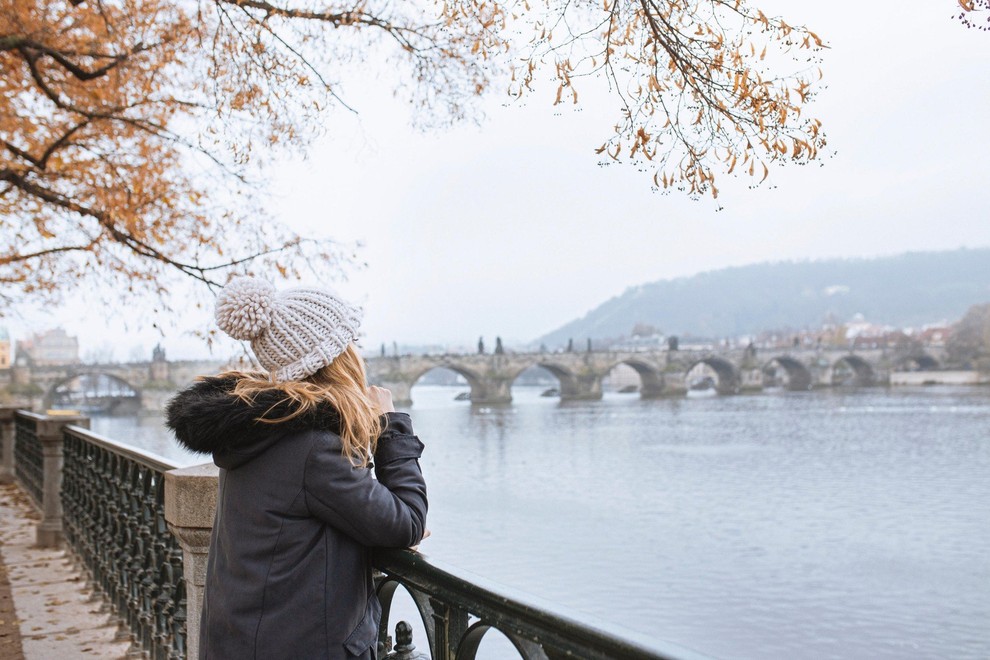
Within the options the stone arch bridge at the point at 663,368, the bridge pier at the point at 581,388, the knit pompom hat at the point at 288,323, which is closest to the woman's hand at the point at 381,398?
the knit pompom hat at the point at 288,323

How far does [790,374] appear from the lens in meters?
80.9

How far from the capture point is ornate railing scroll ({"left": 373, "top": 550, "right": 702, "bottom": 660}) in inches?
48.4

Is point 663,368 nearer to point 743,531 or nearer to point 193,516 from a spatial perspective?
point 743,531

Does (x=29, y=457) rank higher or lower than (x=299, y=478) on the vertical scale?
lower

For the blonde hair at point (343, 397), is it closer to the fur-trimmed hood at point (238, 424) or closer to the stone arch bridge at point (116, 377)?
the fur-trimmed hood at point (238, 424)

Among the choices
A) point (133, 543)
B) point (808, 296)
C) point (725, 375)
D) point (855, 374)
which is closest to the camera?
point (133, 543)

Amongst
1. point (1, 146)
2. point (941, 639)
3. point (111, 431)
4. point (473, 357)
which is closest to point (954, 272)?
point (473, 357)

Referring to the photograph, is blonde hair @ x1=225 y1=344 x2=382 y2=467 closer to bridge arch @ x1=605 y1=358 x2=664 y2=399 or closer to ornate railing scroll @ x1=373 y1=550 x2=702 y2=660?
ornate railing scroll @ x1=373 y1=550 x2=702 y2=660

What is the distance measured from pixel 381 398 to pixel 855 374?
291ft

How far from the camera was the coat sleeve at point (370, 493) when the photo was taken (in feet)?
5.44

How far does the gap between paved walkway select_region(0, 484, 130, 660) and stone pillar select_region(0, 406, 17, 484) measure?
423 cm

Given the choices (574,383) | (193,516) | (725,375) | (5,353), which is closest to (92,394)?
(5,353)

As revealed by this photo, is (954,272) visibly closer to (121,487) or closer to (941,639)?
(941,639)

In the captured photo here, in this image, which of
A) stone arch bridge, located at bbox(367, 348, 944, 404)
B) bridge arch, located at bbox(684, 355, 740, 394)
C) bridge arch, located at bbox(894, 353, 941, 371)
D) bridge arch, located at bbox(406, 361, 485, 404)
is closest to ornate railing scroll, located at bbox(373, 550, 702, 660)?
stone arch bridge, located at bbox(367, 348, 944, 404)
